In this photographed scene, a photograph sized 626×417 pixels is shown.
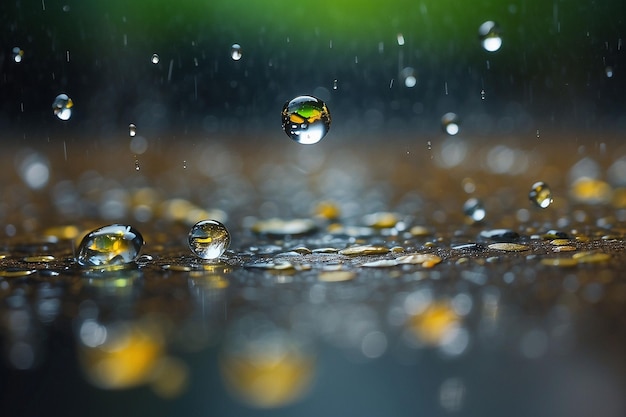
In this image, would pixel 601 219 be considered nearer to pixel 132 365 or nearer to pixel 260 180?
pixel 132 365

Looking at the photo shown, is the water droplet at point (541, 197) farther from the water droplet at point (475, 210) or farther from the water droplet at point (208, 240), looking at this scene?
the water droplet at point (208, 240)

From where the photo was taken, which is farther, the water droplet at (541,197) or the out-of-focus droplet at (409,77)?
the out-of-focus droplet at (409,77)

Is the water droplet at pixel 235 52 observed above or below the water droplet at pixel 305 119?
above

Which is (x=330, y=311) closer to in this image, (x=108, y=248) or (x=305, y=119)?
(x=108, y=248)

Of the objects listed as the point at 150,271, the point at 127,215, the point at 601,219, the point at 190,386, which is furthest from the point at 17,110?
the point at 190,386

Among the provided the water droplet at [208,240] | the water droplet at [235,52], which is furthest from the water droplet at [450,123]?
the water droplet at [208,240]

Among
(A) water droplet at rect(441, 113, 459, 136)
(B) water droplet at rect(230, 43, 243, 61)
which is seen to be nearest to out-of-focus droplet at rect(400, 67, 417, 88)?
(A) water droplet at rect(441, 113, 459, 136)
